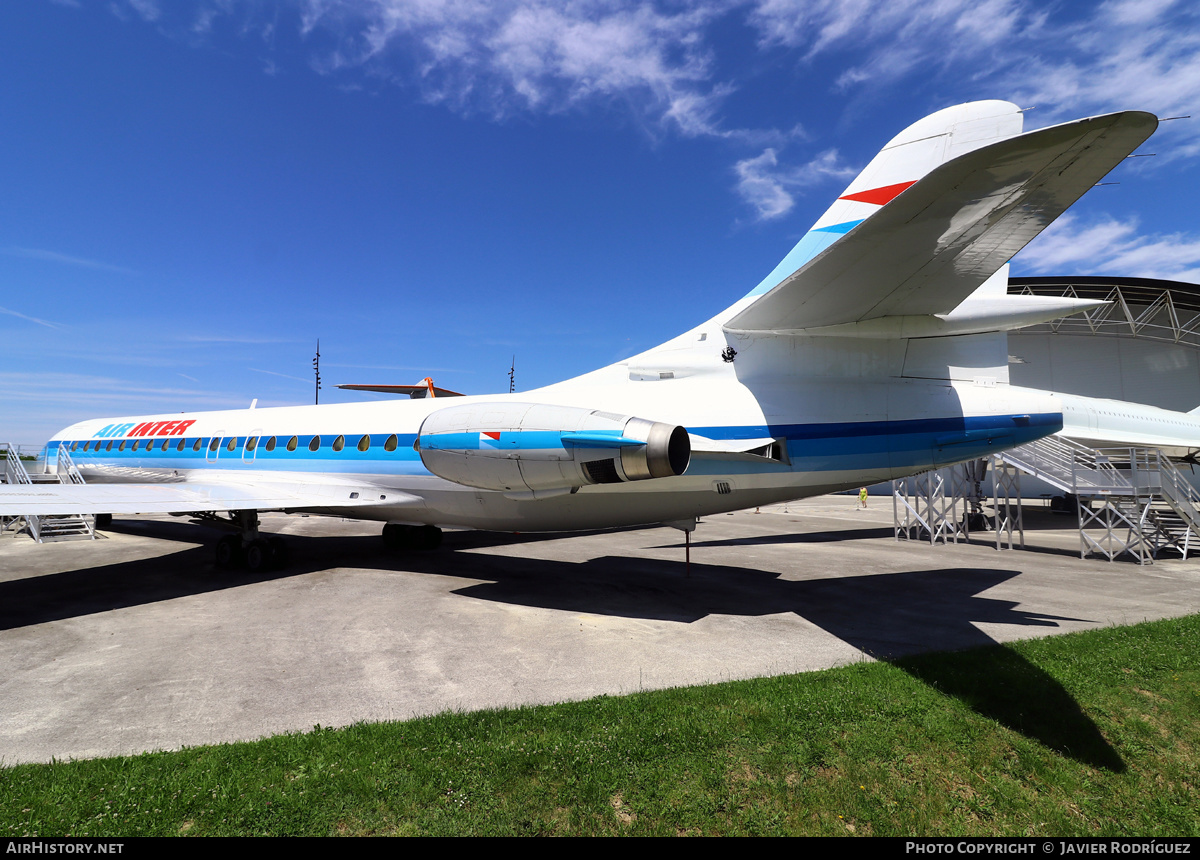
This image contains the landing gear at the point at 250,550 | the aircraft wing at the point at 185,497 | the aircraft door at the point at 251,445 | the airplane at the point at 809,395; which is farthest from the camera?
the aircraft door at the point at 251,445

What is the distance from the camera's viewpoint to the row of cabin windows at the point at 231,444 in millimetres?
11344

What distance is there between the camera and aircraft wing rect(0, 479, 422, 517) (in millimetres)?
8195

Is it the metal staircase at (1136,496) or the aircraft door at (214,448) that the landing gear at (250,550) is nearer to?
the aircraft door at (214,448)

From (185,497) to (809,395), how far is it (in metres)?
10.4

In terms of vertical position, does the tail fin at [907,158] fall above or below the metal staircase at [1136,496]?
above

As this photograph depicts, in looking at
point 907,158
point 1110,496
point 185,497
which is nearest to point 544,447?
point 907,158

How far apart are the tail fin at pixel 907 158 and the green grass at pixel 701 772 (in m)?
5.17

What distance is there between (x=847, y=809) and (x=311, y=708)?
4.22 metres

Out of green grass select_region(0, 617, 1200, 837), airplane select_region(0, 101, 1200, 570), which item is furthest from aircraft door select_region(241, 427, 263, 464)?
green grass select_region(0, 617, 1200, 837)

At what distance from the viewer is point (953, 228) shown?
463cm

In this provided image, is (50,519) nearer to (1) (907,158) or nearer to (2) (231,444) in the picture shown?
(2) (231,444)

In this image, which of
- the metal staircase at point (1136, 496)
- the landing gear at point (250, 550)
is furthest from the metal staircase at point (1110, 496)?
the landing gear at point (250, 550)

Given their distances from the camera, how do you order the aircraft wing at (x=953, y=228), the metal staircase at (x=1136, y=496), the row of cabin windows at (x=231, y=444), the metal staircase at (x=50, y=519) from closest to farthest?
the aircraft wing at (x=953, y=228) < the row of cabin windows at (x=231, y=444) < the metal staircase at (x=1136, y=496) < the metal staircase at (x=50, y=519)

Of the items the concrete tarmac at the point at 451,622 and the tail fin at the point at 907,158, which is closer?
the concrete tarmac at the point at 451,622
